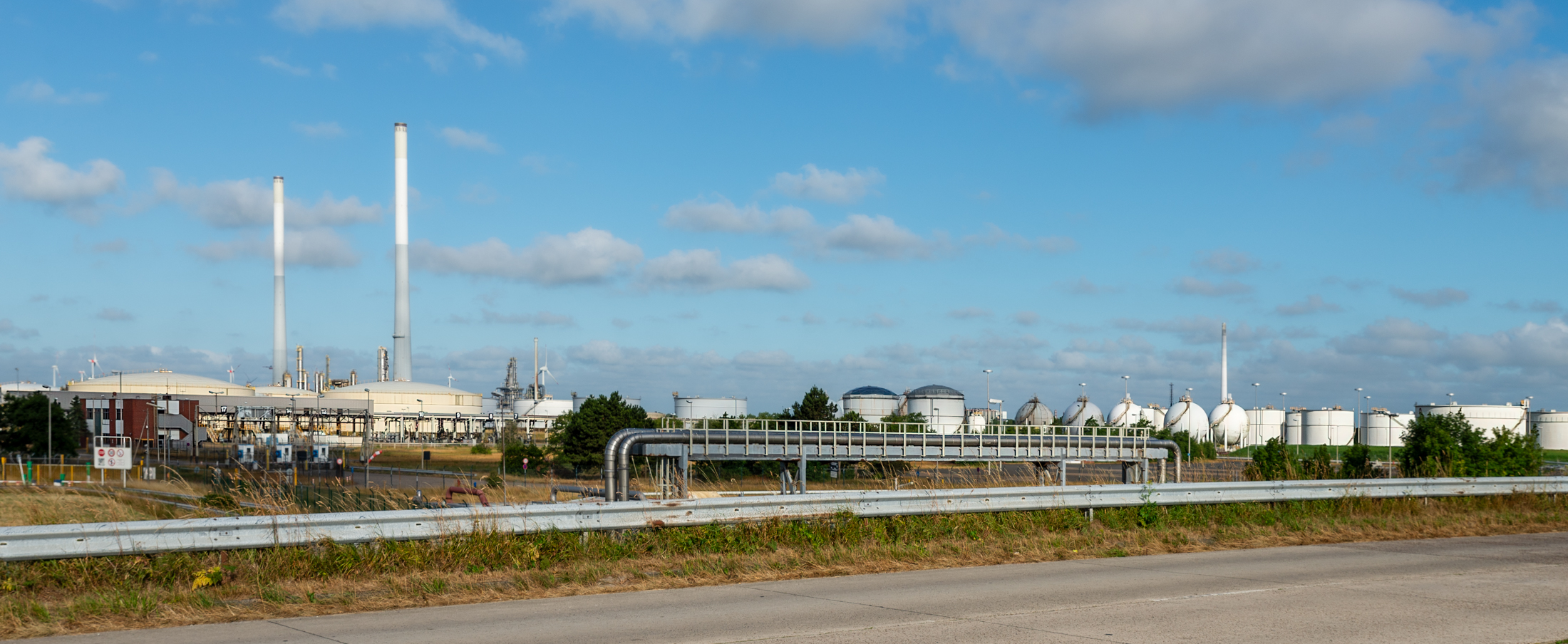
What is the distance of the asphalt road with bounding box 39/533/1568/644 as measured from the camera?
8.79 meters

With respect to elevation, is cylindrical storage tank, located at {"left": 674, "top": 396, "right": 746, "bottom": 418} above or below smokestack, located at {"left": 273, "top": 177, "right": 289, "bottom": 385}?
below

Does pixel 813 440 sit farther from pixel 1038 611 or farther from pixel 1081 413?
pixel 1081 413

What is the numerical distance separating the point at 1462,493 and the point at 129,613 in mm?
19843

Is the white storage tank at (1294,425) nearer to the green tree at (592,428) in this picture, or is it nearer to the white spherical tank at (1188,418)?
the white spherical tank at (1188,418)

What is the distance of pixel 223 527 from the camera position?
1052cm

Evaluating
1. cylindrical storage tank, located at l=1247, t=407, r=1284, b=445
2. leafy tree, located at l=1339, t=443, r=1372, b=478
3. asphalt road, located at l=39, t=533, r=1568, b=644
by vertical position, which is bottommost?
cylindrical storage tank, located at l=1247, t=407, r=1284, b=445

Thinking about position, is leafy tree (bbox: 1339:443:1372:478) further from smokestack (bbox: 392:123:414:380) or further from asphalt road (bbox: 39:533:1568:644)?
smokestack (bbox: 392:123:414:380)

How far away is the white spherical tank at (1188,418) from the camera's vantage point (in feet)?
422

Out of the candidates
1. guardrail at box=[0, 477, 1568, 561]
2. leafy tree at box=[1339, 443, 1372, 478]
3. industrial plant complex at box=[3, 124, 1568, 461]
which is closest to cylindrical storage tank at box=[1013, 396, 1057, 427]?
industrial plant complex at box=[3, 124, 1568, 461]

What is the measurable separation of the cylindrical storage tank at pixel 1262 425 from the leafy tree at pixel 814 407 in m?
70.0

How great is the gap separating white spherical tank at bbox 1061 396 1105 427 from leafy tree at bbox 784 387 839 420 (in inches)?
2184

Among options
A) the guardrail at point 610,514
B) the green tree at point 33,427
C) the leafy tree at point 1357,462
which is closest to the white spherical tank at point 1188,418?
the leafy tree at point 1357,462

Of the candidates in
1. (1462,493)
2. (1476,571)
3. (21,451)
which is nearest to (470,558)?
(1476,571)

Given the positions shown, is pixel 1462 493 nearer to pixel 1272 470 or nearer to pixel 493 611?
pixel 1272 470
